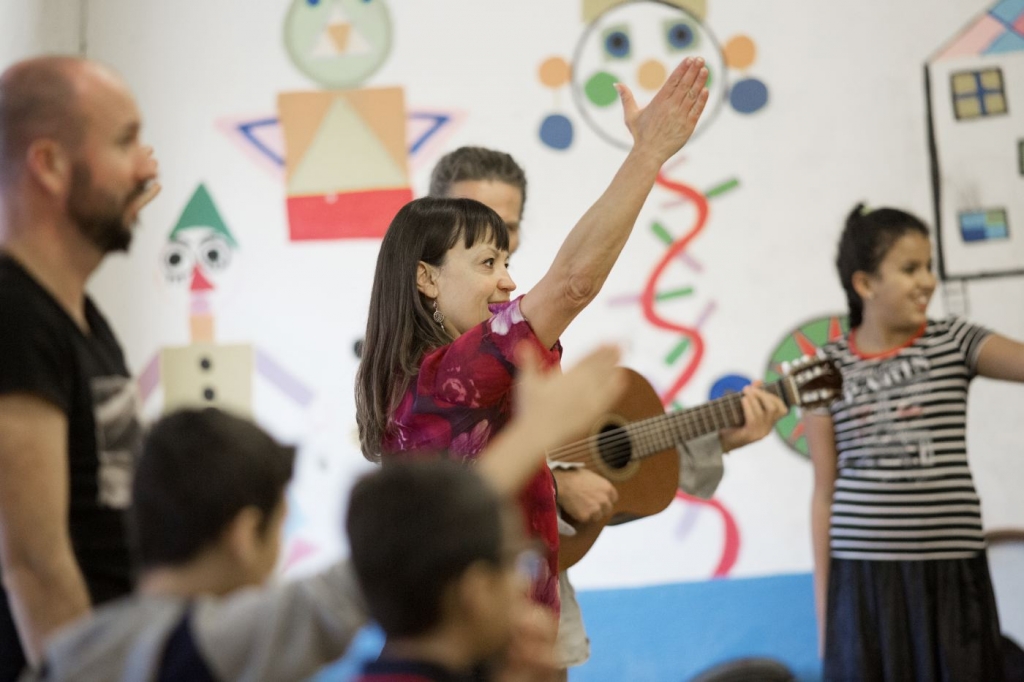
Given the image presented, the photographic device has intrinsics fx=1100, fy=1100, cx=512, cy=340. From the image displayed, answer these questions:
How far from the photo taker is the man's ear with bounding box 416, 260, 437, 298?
1.91 m

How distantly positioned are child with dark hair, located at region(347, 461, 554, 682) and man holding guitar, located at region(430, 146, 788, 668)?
39.4 inches

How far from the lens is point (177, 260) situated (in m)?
3.63

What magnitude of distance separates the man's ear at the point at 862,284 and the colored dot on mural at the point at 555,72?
1262 mm

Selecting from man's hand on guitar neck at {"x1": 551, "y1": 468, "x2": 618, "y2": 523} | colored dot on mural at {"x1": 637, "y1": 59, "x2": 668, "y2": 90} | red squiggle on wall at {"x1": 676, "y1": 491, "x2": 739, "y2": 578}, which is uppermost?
colored dot on mural at {"x1": 637, "y1": 59, "x2": 668, "y2": 90}

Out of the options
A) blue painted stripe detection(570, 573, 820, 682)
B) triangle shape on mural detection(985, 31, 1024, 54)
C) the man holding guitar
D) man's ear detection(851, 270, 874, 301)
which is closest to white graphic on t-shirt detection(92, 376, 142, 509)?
the man holding guitar

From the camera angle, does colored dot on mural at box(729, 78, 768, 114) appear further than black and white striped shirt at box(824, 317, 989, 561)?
Yes

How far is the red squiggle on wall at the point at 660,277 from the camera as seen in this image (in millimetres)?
3457

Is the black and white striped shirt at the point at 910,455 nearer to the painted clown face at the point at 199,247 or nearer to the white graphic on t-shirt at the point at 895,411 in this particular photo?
the white graphic on t-shirt at the point at 895,411

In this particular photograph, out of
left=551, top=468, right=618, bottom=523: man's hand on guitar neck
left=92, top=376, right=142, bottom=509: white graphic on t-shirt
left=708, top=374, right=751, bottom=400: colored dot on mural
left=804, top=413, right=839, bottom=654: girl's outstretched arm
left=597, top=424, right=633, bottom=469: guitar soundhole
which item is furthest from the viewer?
left=708, top=374, right=751, bottom=400: colored dot on mural

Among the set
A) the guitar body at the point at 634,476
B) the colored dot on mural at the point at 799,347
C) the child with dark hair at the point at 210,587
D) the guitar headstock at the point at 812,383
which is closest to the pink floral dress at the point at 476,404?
the child with dark hair at the point at 210,587

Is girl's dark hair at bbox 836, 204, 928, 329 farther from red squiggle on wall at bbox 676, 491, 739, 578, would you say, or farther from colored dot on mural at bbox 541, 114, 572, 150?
colored dot on mural at bbox 541, 114, 572, 150

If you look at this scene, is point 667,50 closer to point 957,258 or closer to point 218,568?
point 957,258

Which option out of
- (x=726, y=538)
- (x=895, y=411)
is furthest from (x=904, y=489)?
(x=726, y=538)

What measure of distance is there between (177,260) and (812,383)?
2.12m
